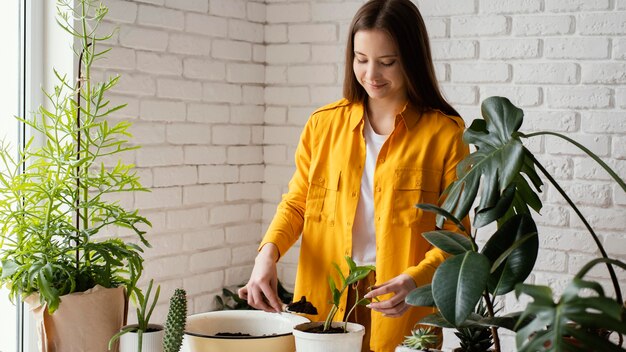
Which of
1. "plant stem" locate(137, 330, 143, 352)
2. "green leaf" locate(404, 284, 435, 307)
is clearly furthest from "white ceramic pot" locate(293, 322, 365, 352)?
"plant stem" locate(137, 330, 143, 352)

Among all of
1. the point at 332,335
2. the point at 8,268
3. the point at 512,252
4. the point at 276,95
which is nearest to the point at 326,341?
the point at 332,335

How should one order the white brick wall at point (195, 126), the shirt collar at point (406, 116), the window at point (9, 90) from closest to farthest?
the shirt collar at point (406, 116)
the window at point (9, 90)
the white brick wall at point (195, 126)

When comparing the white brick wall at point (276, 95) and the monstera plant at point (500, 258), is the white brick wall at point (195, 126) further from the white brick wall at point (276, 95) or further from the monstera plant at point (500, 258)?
the monstera plant at point (500, 258)

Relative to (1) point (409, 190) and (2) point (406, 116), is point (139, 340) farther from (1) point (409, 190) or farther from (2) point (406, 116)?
(2) point (406, 116)

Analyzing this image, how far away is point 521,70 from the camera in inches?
123

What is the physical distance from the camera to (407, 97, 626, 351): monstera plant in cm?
113

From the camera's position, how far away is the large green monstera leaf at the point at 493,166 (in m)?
1.44

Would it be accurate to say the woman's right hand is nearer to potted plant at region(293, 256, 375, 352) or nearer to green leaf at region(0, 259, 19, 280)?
potted plant at region(293, 256, 375, 352)

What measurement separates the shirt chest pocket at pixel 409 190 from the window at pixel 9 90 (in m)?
1.43

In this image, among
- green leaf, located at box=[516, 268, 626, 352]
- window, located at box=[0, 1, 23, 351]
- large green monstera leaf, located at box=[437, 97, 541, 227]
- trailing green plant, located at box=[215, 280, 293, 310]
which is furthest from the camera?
trailing green plant, located at box=[215, 280, 293, 310]

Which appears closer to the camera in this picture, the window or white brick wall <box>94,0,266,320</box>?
the window

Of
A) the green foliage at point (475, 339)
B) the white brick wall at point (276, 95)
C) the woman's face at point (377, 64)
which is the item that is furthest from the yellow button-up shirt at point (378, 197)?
the white brick wall at point (276, 95)

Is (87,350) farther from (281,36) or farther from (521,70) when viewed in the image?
(281,36)

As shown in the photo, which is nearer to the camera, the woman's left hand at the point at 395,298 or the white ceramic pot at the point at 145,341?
the white ceramic pot at the point at 145,341
